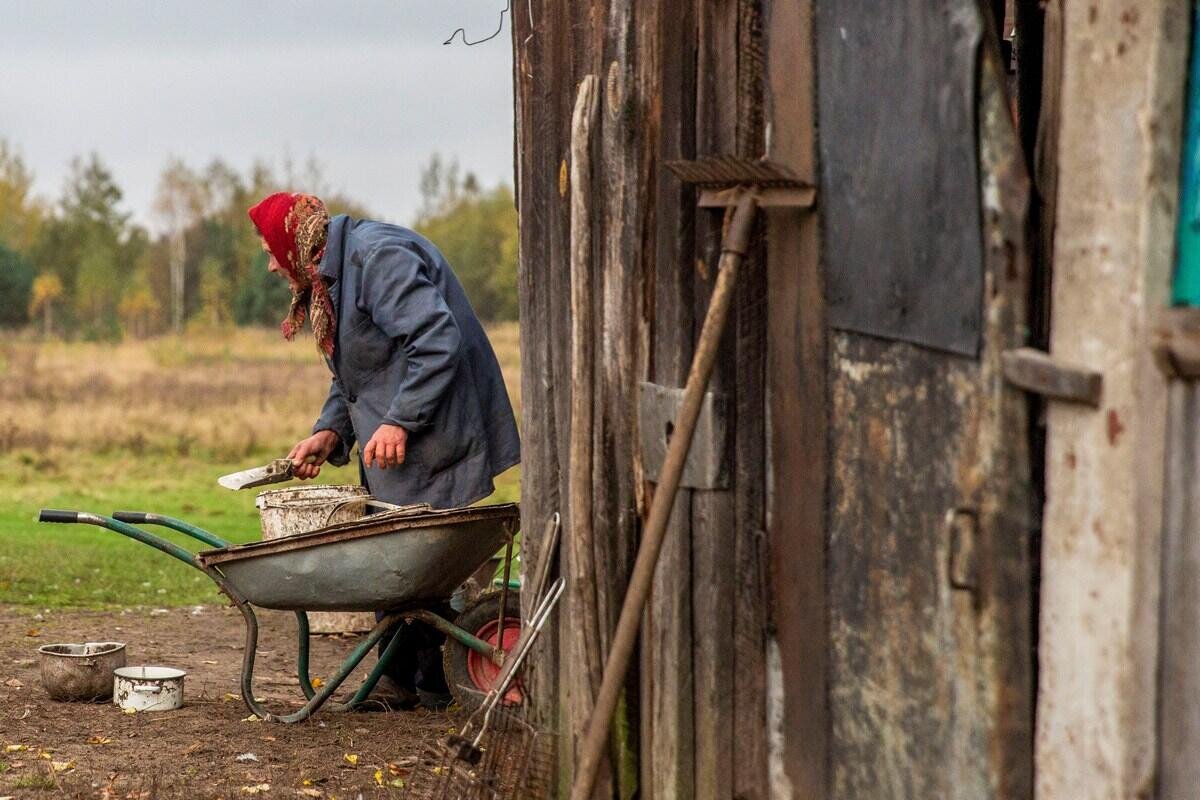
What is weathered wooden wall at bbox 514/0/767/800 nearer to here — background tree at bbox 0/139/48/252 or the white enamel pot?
the white enamel pot

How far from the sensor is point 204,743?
527cm

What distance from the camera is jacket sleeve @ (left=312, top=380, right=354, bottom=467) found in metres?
→ 6.32

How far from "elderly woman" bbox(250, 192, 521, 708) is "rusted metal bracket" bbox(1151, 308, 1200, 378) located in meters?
3.69

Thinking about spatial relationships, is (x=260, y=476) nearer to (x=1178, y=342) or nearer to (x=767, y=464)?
(x=767, y=464)

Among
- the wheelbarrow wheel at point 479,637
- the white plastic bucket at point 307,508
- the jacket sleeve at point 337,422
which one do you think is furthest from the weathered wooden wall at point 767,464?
the jacket sleeve at point 337,422

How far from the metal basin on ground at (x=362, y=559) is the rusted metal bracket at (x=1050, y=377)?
112 inches

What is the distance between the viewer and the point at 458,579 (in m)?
5.49

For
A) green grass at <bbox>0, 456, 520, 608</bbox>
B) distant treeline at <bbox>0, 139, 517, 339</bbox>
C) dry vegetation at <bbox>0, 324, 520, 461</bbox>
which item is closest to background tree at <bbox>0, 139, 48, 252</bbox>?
distant treeline at <bbox>0, 139, 517, 339</bbox>

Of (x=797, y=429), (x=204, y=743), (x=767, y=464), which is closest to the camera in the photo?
(x=797, y=429)

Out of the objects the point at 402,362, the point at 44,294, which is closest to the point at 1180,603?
the point at 402,362

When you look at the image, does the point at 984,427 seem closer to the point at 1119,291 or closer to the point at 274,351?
the point at 1119,291

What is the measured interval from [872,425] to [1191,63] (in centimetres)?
94

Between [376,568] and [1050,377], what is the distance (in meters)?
3.11

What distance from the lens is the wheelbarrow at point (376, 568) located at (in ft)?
16.8
